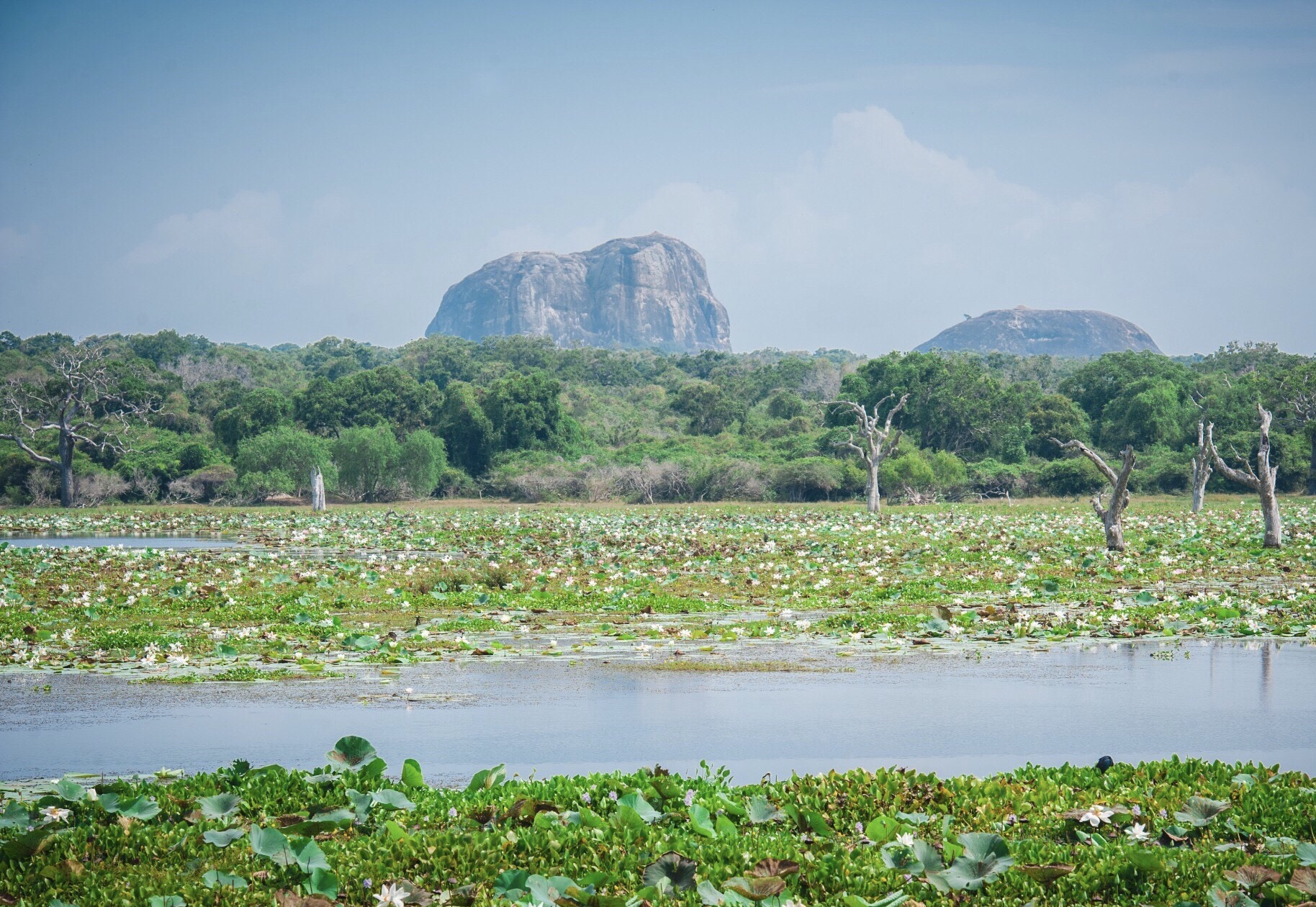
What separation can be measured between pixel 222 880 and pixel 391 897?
2.49 ft

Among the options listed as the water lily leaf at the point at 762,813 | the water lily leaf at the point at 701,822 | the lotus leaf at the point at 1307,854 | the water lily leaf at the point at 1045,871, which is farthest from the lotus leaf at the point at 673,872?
the lotus leaf at the point at 1307,854

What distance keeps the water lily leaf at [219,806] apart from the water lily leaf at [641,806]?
178 cm

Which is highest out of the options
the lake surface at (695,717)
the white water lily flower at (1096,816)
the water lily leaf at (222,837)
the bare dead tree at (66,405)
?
the bare dead tree at (66,405)

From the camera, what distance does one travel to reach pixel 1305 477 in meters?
53.0

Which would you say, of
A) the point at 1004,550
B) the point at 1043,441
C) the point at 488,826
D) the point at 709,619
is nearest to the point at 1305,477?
the point at 1043,441

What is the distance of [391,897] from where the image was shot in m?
4.30

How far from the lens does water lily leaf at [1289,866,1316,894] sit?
4.19m

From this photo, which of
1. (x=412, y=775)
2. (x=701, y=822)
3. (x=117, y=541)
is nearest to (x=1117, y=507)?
(x=701, y=822)

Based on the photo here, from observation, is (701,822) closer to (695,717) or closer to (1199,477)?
(695,717)

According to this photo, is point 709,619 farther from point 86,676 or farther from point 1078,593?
point 86,676

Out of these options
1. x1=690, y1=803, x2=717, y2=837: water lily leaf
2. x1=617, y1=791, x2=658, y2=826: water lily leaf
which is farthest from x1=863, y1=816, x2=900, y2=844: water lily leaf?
x1=617, y1=791, x2=658, y2=826: water lily leaf

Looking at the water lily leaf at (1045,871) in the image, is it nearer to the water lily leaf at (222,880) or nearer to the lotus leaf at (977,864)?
the lotus leaf at (977,864)

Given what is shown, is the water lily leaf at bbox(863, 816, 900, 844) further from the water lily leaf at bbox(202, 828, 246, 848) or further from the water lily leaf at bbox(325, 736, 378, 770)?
the water lily leaf at bbox(202, 828, 246, 848)

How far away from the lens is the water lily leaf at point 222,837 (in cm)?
484
